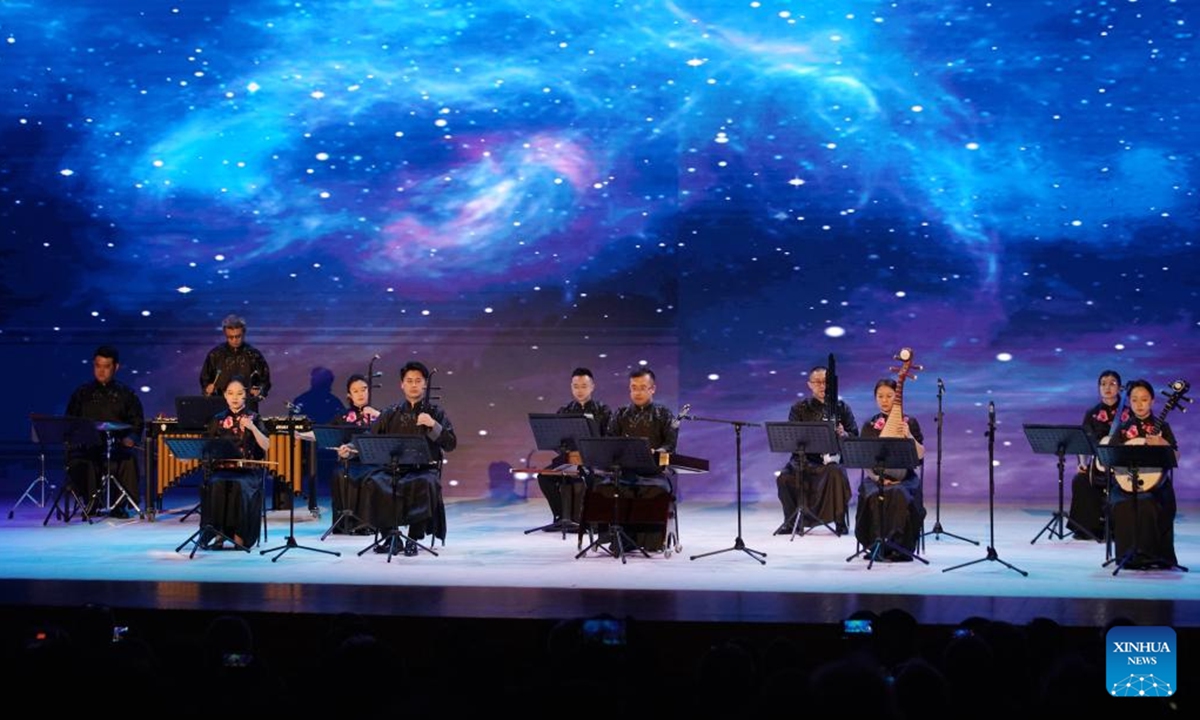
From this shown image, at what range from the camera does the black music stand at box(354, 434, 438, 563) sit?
9.58 m

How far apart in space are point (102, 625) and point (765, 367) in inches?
397

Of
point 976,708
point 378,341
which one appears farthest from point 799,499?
point 976,708

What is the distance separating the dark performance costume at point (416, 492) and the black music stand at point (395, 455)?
162mm

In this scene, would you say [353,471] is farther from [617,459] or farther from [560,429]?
[617,459]

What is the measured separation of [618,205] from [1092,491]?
18.9 feet

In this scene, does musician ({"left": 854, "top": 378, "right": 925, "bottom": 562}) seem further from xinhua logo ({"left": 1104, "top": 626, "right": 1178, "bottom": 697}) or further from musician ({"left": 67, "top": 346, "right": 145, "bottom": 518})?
musician ({"left": 67, "top": 346, "right": 145, "bottom": 518})

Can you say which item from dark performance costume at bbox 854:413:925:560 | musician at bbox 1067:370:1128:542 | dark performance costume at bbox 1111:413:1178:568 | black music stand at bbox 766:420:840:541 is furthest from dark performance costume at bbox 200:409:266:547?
musician at bbox 1067:370:1128:542

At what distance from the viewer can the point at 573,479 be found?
11.8m

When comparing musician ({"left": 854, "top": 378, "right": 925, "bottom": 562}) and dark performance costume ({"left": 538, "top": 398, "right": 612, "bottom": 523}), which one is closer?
musician ({"left": 854, "top": 378, "right": 925, "bottom": 562})

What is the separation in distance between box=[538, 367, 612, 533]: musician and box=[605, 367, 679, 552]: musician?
79 centimetres

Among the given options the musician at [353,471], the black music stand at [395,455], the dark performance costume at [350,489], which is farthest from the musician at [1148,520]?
the dark performance costume at [350,489]

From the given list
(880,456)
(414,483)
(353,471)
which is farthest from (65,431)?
(880,456)

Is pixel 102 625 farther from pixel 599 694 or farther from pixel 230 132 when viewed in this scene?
pixel 230 132

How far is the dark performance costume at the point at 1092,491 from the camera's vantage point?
11.1 m
